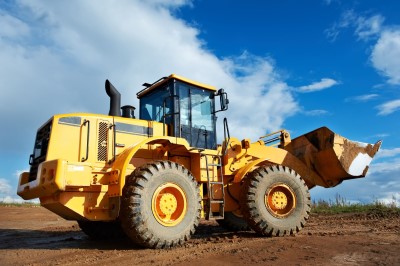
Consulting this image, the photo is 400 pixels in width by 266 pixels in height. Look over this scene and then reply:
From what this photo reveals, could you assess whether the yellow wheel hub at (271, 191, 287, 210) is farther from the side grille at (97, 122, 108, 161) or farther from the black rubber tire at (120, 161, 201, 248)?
the side grille at (97, 122, 108, 161)

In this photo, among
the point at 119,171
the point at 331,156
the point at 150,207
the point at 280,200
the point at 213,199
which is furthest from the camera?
the point at 331,156

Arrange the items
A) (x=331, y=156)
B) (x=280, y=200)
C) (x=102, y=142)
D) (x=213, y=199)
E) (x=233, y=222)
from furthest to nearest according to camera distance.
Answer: (x=233, y=222), (x=331, y=156), (x=280, y=200), (x=213, y=199), (x=102, y=142)

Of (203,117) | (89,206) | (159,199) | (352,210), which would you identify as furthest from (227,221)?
(352,210)

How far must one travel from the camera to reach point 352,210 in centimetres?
1420

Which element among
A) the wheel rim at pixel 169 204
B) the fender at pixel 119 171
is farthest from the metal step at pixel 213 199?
the fender at pixel 119 171

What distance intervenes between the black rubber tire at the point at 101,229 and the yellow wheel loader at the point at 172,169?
0.03 metres

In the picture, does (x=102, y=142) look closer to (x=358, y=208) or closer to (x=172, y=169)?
(x=172, y=169)

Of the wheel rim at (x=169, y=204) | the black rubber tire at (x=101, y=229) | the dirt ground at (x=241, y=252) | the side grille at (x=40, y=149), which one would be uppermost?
the side grille at (x=40, y=149)

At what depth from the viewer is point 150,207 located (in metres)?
6.54

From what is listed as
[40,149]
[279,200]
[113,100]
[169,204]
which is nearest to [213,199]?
[279,200]

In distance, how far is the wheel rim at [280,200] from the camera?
328 inches

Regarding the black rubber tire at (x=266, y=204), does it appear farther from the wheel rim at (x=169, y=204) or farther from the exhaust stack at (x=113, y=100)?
the exhaust stack at (x=113, y=100)

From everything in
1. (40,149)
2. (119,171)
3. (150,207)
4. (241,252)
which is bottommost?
(241,252)

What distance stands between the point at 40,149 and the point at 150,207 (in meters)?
2.81
